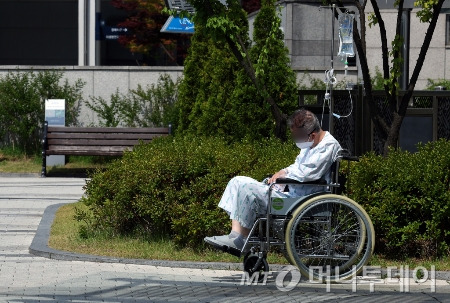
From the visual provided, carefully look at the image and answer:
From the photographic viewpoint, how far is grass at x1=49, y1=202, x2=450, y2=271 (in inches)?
372

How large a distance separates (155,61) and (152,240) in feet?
78.7

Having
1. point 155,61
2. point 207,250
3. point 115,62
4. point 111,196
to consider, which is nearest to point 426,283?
point 207,250

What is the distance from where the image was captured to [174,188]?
10.3m

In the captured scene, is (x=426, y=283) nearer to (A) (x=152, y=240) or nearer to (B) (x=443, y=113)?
(A) (x=152, y=240)

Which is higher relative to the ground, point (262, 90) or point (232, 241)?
point (262, 90)

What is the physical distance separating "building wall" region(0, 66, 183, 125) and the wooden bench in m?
1.64

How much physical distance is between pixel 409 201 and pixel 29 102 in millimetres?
15034

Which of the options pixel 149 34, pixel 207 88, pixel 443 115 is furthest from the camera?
pixel 149 34

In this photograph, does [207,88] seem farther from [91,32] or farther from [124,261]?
[91,32]

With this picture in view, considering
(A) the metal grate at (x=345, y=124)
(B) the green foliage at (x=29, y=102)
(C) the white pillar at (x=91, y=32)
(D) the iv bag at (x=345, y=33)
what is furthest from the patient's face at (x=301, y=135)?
(C) the white pillar at (x=91, y=32)

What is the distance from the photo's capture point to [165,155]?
35.0 ft

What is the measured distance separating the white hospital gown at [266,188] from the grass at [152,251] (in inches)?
37.4

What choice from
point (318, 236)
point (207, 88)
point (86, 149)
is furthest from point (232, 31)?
point (86, 149)

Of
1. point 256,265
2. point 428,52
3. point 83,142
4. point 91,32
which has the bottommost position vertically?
point 256,265
